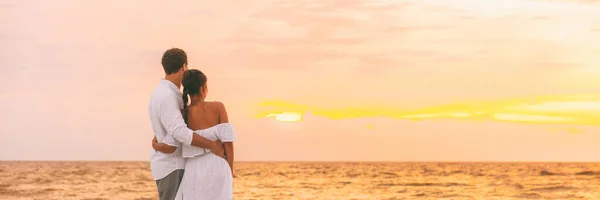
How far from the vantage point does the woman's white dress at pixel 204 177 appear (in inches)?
207

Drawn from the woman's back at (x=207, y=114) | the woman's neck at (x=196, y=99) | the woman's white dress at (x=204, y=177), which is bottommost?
the woman's white dress at (x=204, y=177)

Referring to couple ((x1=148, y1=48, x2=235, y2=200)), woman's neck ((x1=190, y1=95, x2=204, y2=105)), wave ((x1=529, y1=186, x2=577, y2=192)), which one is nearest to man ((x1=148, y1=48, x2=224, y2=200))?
couple ((x1=148, y1=48, x2=235, y2=200))

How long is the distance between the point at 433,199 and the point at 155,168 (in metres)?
20.4

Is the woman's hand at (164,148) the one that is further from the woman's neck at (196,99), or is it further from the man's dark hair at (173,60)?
the man's dark hair at (173,60)

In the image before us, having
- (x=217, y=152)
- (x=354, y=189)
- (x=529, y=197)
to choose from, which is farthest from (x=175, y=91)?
(x=354, y=189)

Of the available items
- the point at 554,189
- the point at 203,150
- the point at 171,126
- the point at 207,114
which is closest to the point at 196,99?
the point at 207,114

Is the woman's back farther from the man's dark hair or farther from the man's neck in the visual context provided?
the man's dark hair

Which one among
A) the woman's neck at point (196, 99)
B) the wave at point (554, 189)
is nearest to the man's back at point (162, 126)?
the woman's neck at point (196, 99)

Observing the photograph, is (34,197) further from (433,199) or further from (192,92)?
(192,92)

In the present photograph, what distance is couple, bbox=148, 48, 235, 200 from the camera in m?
5.04

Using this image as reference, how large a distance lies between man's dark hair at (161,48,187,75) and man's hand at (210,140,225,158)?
1.86 feet

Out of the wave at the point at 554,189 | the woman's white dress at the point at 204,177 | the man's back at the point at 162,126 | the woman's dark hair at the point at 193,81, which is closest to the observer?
the woman's dark hair at the point at 193,81

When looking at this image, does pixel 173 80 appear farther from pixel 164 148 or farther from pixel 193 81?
pixel 164 148

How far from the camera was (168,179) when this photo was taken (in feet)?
17.5
